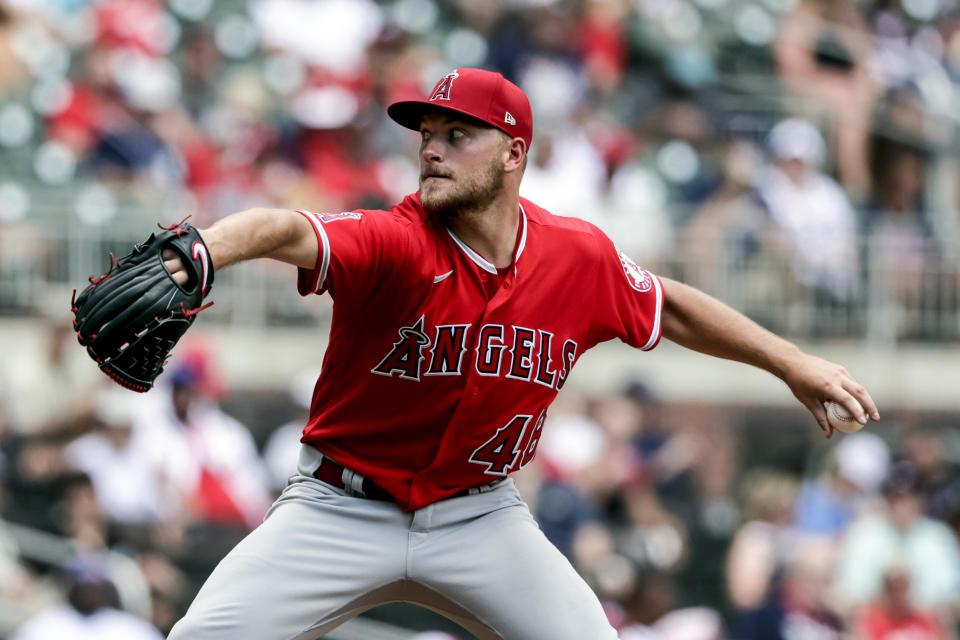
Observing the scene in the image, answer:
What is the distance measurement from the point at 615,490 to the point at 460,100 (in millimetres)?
4586

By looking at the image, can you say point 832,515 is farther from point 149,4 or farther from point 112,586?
point 149,4

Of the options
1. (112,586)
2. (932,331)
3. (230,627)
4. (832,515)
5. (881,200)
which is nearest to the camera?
(230,627)

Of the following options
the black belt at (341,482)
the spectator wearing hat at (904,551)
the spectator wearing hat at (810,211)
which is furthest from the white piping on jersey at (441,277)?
the spectator wearing hat at (810,211)

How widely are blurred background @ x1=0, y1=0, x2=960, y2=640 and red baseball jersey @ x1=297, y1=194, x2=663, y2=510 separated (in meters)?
3.42

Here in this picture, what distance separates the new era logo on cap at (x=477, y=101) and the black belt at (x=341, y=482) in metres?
1.04

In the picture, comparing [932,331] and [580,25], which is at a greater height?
[580,25]

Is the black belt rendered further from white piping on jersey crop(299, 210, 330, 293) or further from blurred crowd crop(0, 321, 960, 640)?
blurred crowd crop(0, 321, 960, 640)

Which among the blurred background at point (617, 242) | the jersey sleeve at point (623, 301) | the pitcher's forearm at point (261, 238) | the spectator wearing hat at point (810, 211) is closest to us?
the pitcher's forearm at point (261, 238)

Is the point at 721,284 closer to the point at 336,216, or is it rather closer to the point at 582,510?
the point at 582,510

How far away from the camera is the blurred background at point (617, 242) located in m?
7.59

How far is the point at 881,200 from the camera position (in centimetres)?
1055

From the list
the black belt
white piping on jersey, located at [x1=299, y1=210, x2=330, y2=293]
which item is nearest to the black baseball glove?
white piping on jersey, located at [x1=299, y1=210, x2=330, y2=293]

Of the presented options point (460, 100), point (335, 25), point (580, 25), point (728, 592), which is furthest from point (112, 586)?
point (580, 25)

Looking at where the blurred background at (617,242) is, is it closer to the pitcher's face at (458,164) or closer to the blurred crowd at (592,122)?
the blurred crowd at (592,122)
